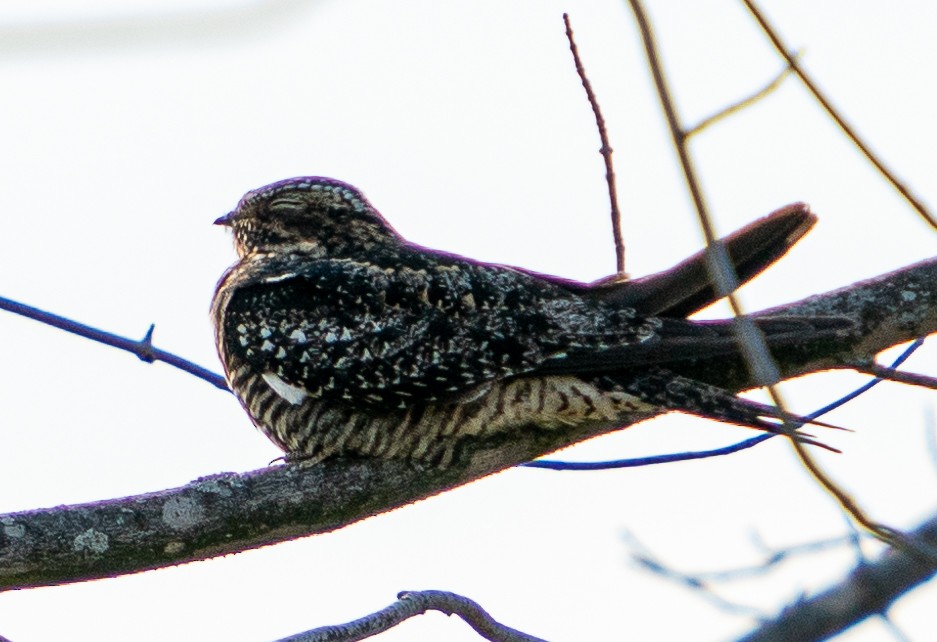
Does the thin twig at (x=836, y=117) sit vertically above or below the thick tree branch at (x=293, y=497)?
below

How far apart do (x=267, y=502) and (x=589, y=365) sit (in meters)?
1.25

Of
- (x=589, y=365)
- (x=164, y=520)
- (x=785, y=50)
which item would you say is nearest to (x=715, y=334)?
(x=589, y=365)

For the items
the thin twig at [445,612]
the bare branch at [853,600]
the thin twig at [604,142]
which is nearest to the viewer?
the bare branch at [853,600]

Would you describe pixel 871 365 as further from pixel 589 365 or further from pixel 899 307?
pixel 589 365

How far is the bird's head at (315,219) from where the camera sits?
5895 mm

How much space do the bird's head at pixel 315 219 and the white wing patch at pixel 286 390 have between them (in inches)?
37.1

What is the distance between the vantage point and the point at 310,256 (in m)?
5.86

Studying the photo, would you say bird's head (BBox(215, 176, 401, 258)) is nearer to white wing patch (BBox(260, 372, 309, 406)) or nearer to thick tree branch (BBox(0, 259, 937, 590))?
white wing patch (BBox(260, 372, 309, 406))

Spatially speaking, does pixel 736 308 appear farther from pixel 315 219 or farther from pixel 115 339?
pixel 315 219

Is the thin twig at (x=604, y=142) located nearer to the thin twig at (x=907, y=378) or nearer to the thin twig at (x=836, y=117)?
the thin twig at (x=907, y=378)

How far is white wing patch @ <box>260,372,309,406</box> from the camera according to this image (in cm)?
498

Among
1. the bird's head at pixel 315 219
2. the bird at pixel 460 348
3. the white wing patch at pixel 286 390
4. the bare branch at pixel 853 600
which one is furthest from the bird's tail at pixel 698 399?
the bare branch at pixel 853 600

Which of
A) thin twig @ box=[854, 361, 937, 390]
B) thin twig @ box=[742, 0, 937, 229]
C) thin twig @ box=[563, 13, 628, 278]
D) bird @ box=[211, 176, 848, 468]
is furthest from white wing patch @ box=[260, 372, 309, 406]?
thin twig @ box=[742, 0, 937, 229]

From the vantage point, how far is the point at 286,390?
5.00 m
